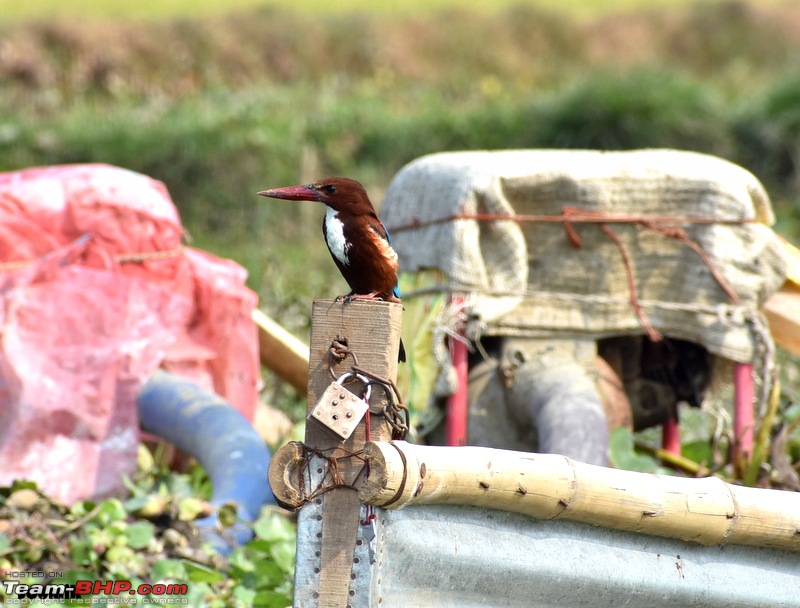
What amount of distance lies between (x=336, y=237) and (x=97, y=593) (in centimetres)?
106

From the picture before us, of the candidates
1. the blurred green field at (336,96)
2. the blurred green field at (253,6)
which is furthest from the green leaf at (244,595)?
the blurred green field at (253,6)

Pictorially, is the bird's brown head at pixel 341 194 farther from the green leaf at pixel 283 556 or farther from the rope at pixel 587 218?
the rope at pixel 587 218

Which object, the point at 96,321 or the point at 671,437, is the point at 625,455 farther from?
the point at 96,321

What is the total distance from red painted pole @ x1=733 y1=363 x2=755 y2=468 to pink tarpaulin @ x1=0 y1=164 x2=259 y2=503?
167cm

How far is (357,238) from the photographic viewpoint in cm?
241

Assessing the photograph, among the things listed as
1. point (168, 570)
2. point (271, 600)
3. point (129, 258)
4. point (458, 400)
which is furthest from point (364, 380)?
point (129, 258)

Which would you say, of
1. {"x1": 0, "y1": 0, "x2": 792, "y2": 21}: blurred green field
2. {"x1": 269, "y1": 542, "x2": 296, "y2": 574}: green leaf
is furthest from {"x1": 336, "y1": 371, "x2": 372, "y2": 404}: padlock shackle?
{"x1": 0, "y1": 0, "x2": 792, "y2": 21}: blurred green field

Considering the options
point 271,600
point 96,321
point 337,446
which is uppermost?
point 96,321

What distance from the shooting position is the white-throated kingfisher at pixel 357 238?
241 cm

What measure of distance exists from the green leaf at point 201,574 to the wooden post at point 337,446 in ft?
3.67

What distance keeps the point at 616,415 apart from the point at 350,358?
2102 mm

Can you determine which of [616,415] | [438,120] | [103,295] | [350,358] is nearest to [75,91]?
[438,120]

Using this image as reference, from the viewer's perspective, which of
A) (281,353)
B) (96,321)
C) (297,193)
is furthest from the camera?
(281,353)

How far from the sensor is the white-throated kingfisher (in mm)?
2408
